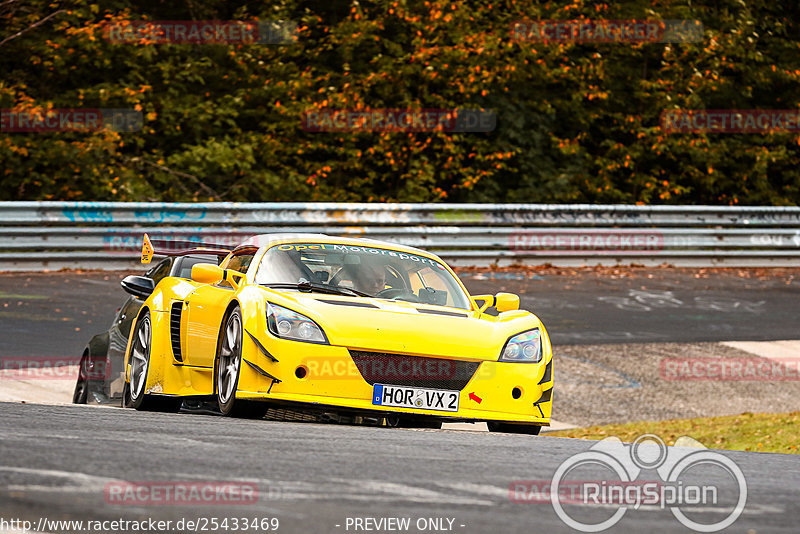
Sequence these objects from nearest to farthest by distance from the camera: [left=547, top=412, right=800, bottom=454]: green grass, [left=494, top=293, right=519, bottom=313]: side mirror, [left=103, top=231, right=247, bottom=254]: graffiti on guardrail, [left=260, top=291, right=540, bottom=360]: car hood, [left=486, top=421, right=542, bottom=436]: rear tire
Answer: [left=260, top=291, right=540, bottom=360]: car hood < [left=486, top=421, right=542, bottom=436]: rear tire < [left=494, top=293, right=519, bottom=313]: side mirror < [left=547, top=412, right=800, bottom=454]: green grass < [left=103, top=231, right=247, bottom=254]: graffiti on guardrail

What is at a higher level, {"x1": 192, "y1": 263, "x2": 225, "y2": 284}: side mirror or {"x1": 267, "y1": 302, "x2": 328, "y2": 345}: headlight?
{"x1": 192, "y1": 263, "x2": 225, "y2": 284}: side mirror

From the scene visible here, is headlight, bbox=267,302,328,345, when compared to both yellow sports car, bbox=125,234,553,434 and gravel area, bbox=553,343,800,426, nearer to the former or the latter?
yellow sports car, bbox=125,234,553,434

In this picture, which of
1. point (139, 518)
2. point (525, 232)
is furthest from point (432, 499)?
point (525, 232)

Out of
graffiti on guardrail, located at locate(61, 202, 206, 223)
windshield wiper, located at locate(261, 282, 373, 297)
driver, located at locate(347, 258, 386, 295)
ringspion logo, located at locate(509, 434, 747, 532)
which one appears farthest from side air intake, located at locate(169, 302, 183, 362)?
graffiti on guardrail, located at locate(61, 202, 206, 223)

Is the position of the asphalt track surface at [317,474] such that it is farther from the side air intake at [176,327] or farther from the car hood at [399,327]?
the side air intake at [176,327]

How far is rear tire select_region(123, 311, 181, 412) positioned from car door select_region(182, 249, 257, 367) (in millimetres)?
471

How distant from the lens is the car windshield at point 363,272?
8406 millimetres

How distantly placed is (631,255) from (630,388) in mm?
8908

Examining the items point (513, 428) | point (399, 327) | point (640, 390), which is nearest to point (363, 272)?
point (399, 327)

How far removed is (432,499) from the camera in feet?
14.0

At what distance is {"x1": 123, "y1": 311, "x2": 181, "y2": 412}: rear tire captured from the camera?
9.05 m

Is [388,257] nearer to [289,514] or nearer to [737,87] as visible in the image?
[289,514]

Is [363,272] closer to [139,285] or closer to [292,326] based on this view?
[292,326]

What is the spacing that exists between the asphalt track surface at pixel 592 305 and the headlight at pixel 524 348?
6.45 meters
